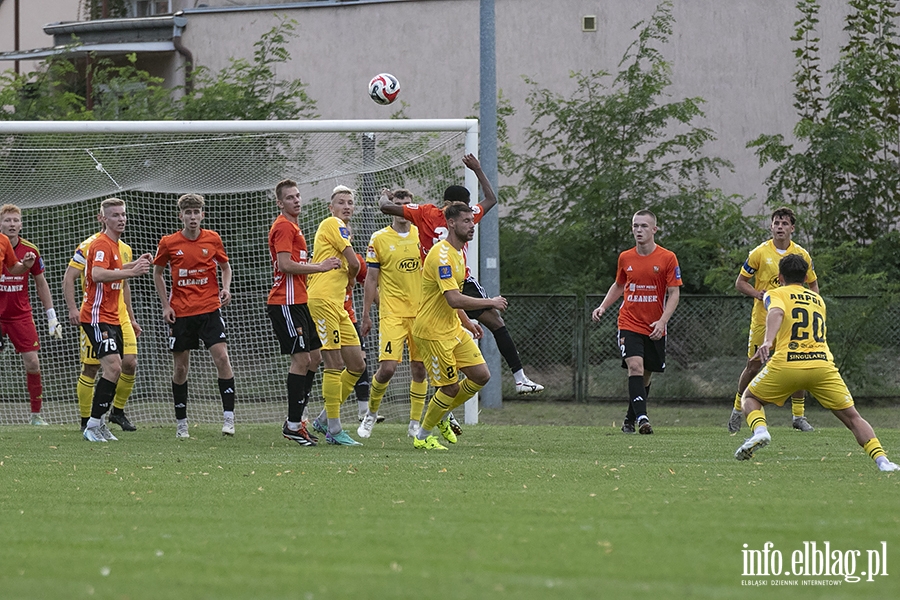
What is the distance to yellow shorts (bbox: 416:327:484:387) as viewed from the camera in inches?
362

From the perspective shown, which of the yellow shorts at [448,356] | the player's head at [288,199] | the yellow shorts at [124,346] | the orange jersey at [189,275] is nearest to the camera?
the yellow shorts at [448,356]

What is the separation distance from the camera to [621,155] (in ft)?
62.7

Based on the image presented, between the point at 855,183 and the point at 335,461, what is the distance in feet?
44.1

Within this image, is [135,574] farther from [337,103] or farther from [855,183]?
[337,103]

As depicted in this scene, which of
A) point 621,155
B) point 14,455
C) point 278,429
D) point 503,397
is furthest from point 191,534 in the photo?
point 621,155

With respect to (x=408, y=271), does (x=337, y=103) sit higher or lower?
higher

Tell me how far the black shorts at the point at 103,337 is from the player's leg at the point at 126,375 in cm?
44

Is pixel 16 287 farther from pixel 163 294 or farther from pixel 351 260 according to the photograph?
pixel 351 260

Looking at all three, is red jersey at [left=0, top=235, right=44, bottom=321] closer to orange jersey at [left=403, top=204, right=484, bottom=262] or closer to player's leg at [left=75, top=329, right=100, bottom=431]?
player's leg at [left=75, top=329, right=100, bottom=431]

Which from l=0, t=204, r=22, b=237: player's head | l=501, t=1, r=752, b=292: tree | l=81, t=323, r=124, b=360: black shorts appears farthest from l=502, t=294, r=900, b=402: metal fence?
l=81, t=323, r=124, b=360: black shorts

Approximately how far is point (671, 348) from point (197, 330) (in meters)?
8.70

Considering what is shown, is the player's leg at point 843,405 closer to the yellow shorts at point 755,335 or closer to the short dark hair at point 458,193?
the short dark hair at point 458,193

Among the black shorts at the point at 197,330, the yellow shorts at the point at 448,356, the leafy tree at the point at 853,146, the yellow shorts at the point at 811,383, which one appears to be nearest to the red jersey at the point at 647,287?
the yellow shorts at the point at 448,356

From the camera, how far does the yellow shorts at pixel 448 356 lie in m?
9.19
